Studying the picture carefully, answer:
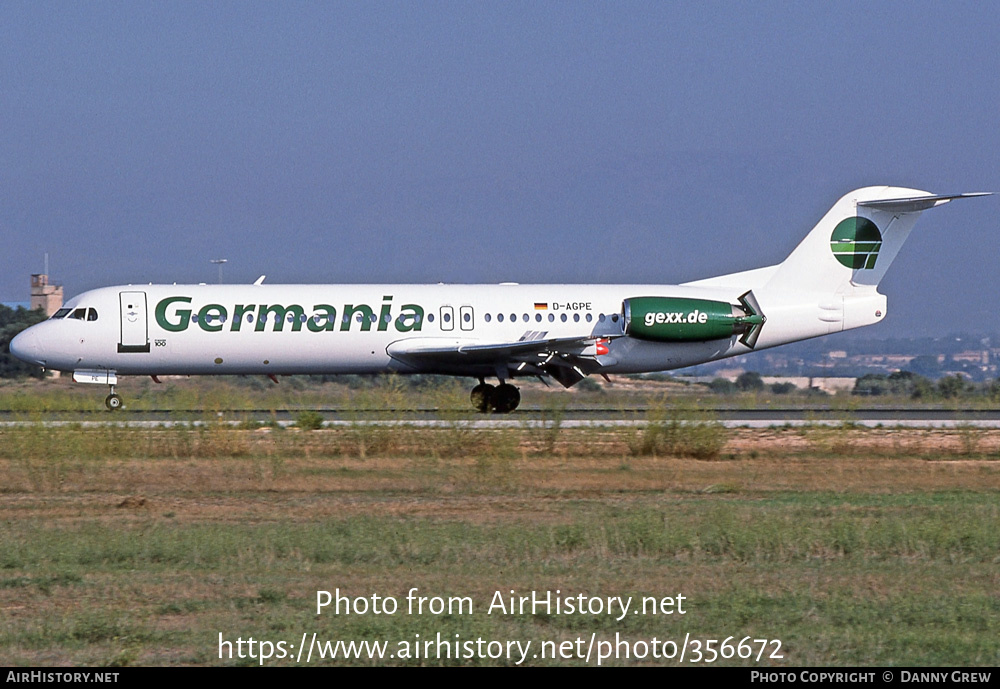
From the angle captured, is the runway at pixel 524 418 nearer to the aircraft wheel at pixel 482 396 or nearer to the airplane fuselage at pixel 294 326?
the aircraft wheel at pixel 482 396

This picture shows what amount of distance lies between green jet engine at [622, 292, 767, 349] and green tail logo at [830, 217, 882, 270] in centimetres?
316

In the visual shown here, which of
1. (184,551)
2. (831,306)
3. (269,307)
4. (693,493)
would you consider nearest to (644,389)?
(831,306)

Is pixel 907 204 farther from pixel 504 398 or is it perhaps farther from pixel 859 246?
pixel 504 398

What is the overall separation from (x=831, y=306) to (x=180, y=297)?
16512 mm

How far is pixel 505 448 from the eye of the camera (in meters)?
18.7

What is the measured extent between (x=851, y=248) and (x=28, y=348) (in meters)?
20.8

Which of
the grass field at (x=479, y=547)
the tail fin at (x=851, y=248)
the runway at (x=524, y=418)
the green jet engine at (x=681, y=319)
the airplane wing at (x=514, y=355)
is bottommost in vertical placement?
the grass field at (x=479, y=547)

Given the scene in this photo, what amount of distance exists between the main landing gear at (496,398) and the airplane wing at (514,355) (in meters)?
0.38

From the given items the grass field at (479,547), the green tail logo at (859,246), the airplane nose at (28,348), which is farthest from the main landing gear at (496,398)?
the airplane nose at (28,348)

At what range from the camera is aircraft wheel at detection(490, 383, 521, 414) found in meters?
30.6

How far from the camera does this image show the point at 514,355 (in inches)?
1182

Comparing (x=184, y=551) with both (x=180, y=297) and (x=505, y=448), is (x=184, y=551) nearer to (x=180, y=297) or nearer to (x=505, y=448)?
(x=505, y=448)

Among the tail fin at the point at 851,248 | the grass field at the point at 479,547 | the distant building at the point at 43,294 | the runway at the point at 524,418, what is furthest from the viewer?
the distant building at the point at 43,294

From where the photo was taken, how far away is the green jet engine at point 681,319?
101 ft
